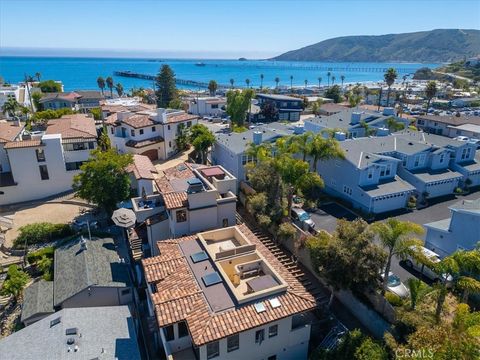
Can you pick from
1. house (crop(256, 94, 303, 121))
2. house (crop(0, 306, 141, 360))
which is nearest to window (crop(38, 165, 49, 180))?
house (crop(0, 306, 141, 360))

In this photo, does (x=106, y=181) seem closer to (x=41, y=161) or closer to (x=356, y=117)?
(x=41, y=161)

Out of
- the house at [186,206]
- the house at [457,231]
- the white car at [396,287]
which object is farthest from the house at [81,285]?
the house at [457,231]

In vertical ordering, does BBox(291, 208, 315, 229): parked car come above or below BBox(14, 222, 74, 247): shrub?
above

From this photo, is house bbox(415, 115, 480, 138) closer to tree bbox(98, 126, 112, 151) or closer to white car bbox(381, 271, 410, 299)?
white car bbox(381, 271, 410, 299)

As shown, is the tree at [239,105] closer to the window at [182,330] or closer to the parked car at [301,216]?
→ the parked car at [301,216]

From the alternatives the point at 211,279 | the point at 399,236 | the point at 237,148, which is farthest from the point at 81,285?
the point at 237,148

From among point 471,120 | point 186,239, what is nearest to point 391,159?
point 186,239
